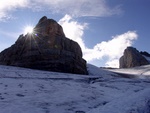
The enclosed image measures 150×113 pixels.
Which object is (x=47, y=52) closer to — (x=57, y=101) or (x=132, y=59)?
(x=57, y=101)

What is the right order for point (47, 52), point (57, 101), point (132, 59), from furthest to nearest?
point (132, 59)
point (47, 52)
point (57, 101)

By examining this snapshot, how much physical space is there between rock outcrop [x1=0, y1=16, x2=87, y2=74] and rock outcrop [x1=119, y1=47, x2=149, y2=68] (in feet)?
139

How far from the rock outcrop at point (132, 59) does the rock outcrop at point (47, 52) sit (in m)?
42.4

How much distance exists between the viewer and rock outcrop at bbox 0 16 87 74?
20.1 m

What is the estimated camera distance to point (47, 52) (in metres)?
20.7

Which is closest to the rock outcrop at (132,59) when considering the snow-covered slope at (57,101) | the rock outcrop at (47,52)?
the rock outcrop at (47,52)

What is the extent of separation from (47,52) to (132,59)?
157ft

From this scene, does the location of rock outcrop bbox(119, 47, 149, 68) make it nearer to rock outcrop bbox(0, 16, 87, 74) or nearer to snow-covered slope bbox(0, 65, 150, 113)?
rock outcrop bbox(0, 16, 87, 74)

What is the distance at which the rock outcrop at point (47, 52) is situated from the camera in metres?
20.1

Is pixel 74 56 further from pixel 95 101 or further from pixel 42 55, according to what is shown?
pixel 95 101

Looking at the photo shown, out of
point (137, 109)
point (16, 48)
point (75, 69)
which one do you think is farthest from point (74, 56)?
point (137, 109)

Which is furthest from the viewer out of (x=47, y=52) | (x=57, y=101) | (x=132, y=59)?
(x=132, y=59)

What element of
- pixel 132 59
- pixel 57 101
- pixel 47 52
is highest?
pixel 132 59

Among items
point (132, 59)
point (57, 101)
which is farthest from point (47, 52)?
point (132, 59)
